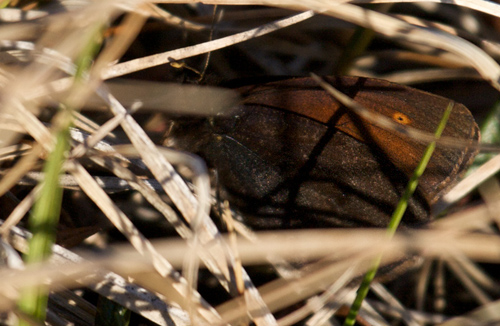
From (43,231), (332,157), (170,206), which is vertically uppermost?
(332,157)

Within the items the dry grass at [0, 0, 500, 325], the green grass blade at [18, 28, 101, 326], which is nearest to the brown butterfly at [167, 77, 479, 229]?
the dry grass at [0, 0, 500, 325]

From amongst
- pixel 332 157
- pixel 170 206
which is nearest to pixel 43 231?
pixel 170 206

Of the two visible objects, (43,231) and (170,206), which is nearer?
(43,231)

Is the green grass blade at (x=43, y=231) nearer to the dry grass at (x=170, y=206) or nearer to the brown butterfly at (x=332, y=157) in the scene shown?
the dry grass at (x=170, y=206)

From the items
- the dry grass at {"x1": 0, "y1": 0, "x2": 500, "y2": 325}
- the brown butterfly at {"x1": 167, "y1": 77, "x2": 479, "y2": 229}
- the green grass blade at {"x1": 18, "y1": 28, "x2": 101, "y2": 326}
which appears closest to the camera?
the green grass blade at {"x1": 18, "y1": 28, "x2": 101, "y2": 326}

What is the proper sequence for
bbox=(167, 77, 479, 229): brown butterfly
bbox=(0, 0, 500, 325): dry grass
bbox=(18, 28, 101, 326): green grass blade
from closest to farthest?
bbox=(18, 28, 101, 326): green grass blade < bbox=(0, 0, 500, 325): dry grass < bbox=(167, 77, 479, 229): brown butterfly

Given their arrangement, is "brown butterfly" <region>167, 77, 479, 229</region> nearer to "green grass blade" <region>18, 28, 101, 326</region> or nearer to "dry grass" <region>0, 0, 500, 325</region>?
"dry grass" <region>0, 0, 500, 325</region>

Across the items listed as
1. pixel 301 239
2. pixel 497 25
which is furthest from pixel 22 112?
pixel 497 25

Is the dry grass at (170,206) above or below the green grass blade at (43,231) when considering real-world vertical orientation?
above

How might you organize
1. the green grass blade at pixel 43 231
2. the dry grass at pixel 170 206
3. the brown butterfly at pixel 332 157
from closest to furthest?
1. the green grass blade at pixel 43 231
2. the dry grass at pixel 170 206
3. the brown butterfly at pixel 332 157

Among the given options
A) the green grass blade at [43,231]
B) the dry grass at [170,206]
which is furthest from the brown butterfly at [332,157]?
the green grass blade at [43,231]

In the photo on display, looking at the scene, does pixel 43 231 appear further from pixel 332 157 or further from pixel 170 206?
pixel 332 157
